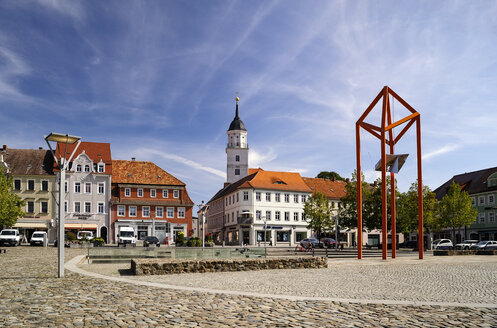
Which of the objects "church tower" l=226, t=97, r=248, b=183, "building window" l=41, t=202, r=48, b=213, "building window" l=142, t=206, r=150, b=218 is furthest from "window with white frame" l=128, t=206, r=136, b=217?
"church tower" l=226, t=97, r=248, b=183

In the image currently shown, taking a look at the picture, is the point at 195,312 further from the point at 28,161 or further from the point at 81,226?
the point at 28,161

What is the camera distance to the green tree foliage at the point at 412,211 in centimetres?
5684

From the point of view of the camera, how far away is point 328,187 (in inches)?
3300

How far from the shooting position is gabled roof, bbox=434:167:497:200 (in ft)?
247

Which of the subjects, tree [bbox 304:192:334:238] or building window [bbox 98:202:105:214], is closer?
building window [bbox 98:202:105:214]

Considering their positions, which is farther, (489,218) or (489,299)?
(489,218)

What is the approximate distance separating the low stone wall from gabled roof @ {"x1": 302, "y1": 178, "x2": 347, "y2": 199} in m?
58.1

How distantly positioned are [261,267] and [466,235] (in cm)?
6289

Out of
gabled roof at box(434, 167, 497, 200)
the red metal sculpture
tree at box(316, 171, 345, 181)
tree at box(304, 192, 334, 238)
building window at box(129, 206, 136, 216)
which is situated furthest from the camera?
tree at box(316, 171, 345, 181)

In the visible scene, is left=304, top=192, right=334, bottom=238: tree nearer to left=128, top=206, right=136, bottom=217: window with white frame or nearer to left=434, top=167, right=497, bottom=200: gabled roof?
left=434, top=167, right=497, bottom=200: gabled roof

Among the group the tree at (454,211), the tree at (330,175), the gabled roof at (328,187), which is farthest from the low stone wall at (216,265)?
the tree at (330,175)

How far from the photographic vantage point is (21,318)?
29.4 feet

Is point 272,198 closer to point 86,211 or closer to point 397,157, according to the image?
point 86,211

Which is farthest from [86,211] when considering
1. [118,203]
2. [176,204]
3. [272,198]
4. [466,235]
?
[466,235]
